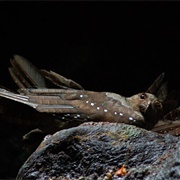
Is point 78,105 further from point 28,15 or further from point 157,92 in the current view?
point 28,15

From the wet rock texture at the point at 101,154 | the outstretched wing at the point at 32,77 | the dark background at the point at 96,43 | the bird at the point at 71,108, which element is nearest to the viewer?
the wet rock texture at the point at 101,154

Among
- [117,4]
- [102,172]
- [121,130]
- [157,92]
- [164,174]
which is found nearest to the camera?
[164,174]

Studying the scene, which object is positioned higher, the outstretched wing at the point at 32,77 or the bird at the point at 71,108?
the outstretched wing at the point at 32,77

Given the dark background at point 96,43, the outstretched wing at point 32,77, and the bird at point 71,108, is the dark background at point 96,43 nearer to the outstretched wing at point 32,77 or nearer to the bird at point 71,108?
the outstretched wing at point 32,77


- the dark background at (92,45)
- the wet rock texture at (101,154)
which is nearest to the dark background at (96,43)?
the dark background at (92,45)

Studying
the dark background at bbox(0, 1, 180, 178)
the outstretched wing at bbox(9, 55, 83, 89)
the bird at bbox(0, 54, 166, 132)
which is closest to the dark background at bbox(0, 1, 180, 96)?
the dark background at bbox(0, 1, 180, 178)

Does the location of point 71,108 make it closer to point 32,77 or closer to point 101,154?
point 32,77

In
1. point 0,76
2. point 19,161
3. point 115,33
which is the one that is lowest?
point 19,161

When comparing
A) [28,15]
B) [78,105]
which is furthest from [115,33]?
[78,105]
